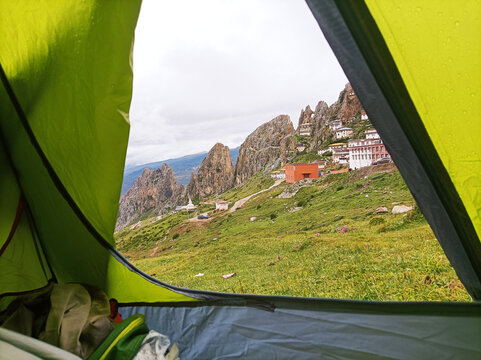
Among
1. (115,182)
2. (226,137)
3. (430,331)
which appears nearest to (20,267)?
(115,182)

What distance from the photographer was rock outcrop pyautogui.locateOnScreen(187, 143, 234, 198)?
13.7 metres

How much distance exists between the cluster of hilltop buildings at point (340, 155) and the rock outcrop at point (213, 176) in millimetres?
2736

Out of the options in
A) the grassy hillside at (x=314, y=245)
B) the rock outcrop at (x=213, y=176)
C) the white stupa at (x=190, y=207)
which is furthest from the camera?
the rock outcrop at (x=213, y=176)

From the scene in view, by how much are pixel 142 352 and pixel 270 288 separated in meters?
3.27

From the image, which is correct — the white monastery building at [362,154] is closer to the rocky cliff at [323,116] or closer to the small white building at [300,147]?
the rocky cliff at [323,116]

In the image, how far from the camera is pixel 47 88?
878mm

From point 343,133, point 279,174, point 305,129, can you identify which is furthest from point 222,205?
point 343,133

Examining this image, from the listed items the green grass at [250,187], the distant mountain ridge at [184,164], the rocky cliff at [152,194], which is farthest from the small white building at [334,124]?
the rocky cliff at [152,194]

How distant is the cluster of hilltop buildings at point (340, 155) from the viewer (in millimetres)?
7996

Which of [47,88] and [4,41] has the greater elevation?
[4,41]

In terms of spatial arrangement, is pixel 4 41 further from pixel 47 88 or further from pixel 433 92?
pixel 433 92

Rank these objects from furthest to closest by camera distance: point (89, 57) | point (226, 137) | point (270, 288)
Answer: point (226, 137)
point (270, 288)
point (89, 57)

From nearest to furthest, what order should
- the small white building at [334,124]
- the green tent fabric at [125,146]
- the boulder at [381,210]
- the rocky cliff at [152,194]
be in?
the green tent fabric at [125,146] → the boulder at [381,210] → the small white building at [334,124] → the rocky cliff at [152,194]

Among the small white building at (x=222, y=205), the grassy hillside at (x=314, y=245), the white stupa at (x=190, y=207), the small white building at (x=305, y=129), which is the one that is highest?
the small white building at (x=305, y=129)
